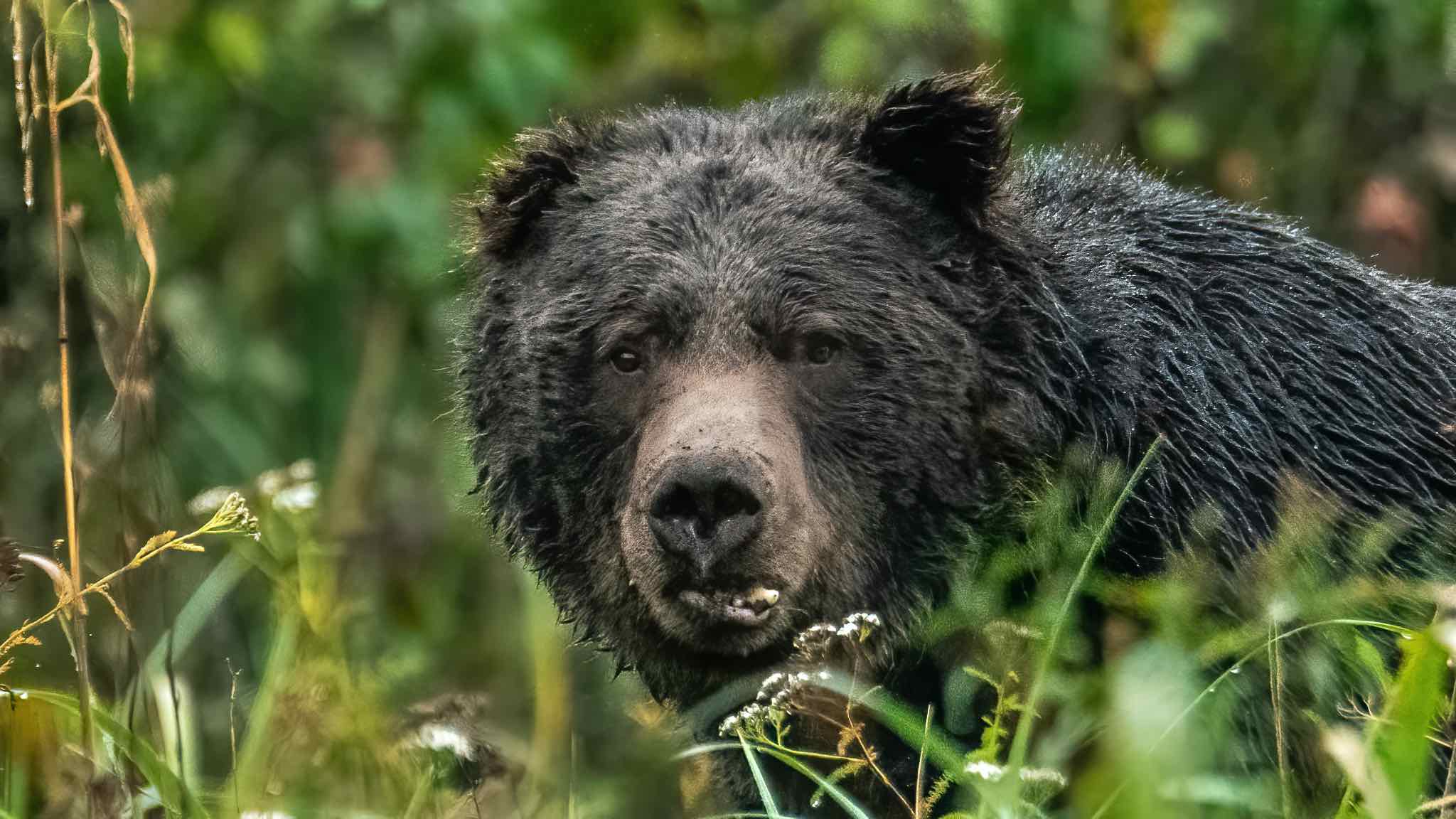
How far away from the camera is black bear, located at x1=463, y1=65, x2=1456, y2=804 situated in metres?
3.49

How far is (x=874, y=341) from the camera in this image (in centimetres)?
359

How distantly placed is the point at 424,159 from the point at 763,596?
11.8 ft

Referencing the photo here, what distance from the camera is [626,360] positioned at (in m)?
3.66

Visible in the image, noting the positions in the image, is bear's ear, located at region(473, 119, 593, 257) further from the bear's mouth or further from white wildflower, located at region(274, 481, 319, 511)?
the bear's mouth

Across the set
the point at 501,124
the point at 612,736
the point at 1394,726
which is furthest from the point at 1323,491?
the point at 501,124

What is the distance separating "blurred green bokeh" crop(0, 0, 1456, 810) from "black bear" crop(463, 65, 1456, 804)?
4.25 ft

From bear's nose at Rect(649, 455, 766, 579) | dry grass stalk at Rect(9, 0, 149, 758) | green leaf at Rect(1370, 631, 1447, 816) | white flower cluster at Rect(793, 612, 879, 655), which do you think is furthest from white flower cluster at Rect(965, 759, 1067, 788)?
dry grass stalk at Rect(9, 0, 149, 758)

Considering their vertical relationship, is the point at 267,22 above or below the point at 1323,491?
above

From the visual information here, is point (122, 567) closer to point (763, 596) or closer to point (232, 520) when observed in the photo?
point (232, 520)

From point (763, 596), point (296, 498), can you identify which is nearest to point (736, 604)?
point (763, 596)

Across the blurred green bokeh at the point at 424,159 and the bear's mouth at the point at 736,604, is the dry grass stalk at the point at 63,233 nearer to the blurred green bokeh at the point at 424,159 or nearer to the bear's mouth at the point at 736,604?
the bear's mouth at the point at 736,604

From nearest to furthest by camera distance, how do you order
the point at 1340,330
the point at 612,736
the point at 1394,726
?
the point at 1394,726
the point at 1340,330
the point at 612,736

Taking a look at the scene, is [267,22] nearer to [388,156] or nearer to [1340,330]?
[388,156]

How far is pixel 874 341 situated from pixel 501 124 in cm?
312
